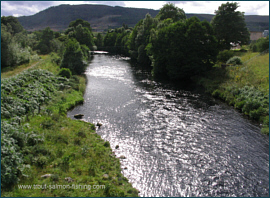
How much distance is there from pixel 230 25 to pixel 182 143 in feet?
197

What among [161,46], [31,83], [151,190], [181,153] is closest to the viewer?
[151,190]

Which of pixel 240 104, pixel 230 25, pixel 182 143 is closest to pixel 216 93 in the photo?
pixel 240 104

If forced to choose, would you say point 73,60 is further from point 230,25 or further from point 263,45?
point 263,45

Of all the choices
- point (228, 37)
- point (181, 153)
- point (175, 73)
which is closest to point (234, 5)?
point (228, 37)

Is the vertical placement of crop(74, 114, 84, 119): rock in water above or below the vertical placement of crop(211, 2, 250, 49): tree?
below

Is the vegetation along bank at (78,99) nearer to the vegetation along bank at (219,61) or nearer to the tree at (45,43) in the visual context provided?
the vegetation along bank at (219,61)

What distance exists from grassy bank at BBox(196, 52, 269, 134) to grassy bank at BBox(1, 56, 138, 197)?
19.7 meters

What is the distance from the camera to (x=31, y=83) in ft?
110

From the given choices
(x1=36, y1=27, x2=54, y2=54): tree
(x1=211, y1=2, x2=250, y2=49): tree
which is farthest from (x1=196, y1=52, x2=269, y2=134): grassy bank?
(x1=36, y1=27, x2=54, y2=54): tree

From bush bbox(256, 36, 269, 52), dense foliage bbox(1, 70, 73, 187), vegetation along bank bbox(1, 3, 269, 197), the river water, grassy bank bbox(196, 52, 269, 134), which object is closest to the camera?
dense foliage bbox(1, 70, 73, 187)

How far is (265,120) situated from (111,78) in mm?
37962

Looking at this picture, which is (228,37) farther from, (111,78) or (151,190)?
(151,190)

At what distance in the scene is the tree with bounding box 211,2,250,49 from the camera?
68.6 m

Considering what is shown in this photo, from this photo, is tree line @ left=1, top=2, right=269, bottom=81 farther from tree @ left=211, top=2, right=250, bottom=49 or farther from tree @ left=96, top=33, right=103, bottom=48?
tree @ left=96, top=33, right=103, bottom=48
